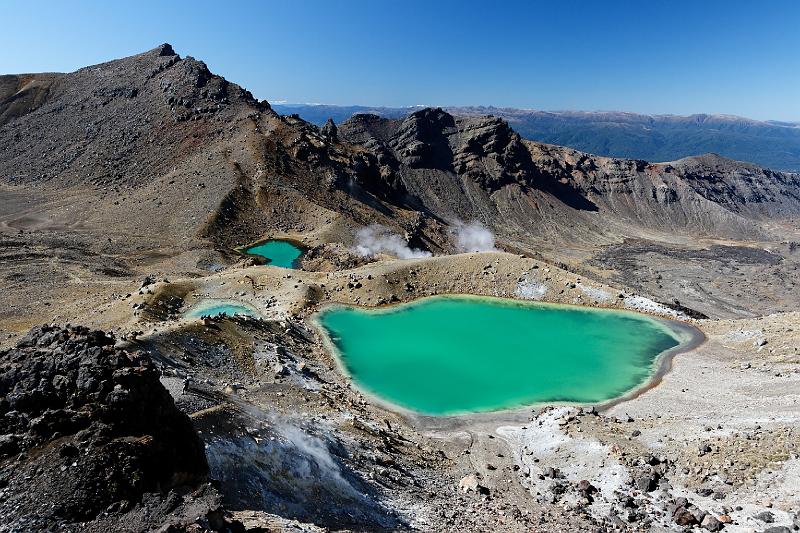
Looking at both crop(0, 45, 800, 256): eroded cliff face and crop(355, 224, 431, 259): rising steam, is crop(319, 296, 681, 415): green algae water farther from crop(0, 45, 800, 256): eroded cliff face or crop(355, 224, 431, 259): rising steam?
crop(0, 45, 800, 256): eroded cliff face

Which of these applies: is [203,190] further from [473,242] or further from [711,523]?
[711,523]

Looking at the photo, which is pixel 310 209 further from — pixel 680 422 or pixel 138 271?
pixel 680 422

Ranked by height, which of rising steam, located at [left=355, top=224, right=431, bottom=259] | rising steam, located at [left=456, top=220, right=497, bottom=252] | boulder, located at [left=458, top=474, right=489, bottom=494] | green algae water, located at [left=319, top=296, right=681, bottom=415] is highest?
rising steam, located at [left=355, top=224, right=431, bottom=259]

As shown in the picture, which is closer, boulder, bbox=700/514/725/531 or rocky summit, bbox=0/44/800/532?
rocky summit, bbox=0/44/800/532

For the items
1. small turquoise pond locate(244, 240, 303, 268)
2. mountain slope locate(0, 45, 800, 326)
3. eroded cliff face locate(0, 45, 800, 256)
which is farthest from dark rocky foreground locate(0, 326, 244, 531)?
eroded cliff face locate(0, 45, 800, 256)

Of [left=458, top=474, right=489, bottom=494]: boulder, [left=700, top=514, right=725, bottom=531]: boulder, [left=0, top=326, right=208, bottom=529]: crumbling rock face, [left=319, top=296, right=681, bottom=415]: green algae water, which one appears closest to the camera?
[left=0, top=326, right=208, bottom=529]: crumbling rock face

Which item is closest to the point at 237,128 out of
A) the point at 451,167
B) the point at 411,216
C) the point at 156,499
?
the point at 411,216

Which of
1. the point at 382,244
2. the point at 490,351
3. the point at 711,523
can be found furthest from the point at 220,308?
the point at 711,523
